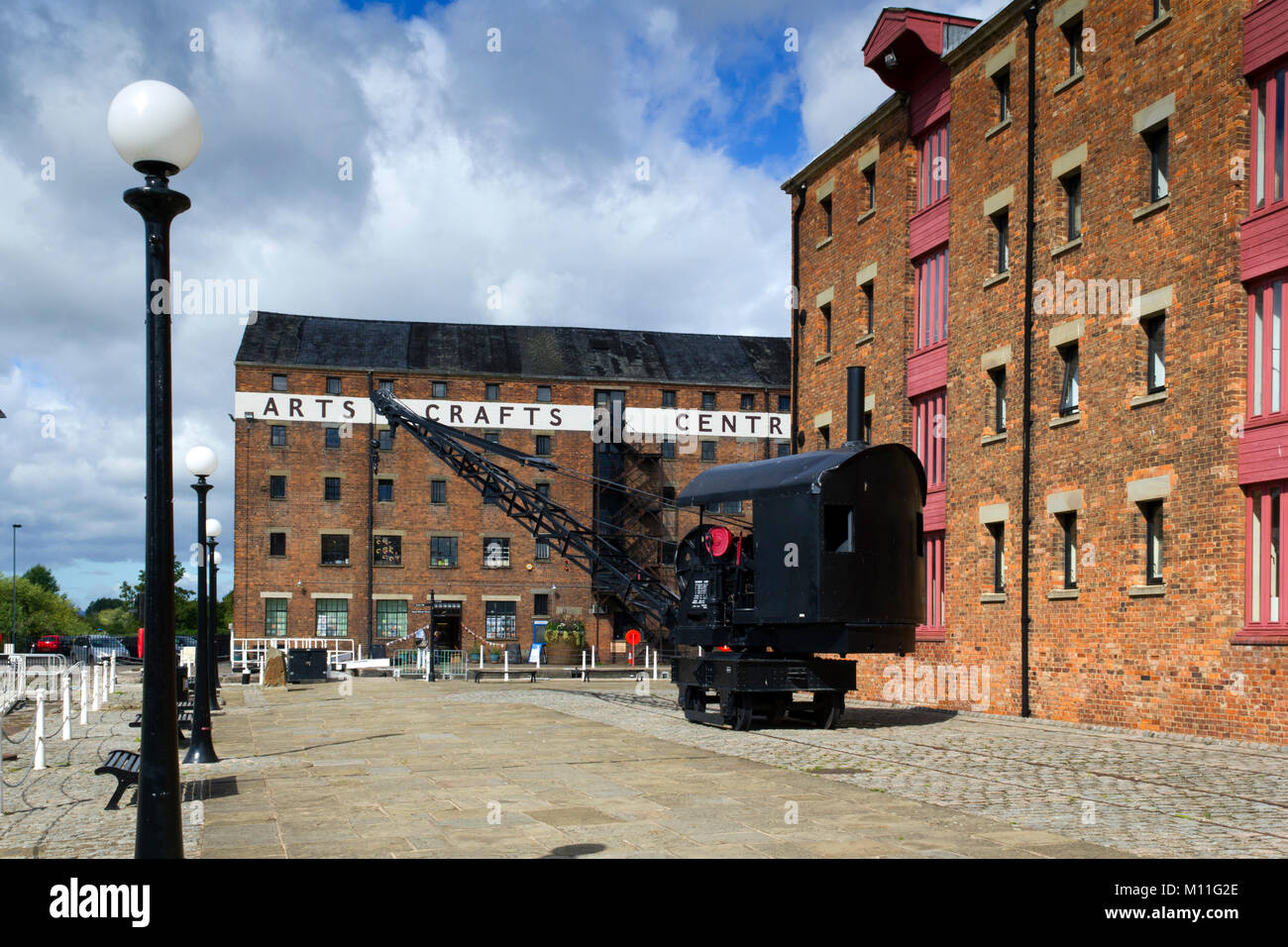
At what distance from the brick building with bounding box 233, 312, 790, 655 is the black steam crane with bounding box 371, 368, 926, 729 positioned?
118 feet

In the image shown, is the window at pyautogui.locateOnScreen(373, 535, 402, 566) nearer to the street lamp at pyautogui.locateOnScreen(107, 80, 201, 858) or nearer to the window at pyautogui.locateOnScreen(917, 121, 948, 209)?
the window at pyautogui.locateOnScreen(917, 121, 948, 209)

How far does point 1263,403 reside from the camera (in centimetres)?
1625

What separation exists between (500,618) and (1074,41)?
138ft

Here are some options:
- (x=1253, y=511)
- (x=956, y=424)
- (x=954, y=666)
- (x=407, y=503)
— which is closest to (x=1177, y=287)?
(x=1253, y=511)

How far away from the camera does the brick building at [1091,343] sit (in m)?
16.5

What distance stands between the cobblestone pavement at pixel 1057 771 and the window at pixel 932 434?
5360 millimetres

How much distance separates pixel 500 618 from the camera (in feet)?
189

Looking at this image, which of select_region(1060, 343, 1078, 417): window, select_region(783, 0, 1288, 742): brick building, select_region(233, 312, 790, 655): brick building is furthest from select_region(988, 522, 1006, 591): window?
select_region(233, 312, 790, 655): brick building

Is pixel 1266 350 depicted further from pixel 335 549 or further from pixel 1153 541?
pixel 335 549

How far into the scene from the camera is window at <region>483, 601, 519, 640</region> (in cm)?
5744

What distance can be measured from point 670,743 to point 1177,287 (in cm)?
996

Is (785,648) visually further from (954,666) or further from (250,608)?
(250,608)

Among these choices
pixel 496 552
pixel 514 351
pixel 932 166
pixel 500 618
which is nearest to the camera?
pixel 932 166

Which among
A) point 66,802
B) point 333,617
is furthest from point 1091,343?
point 333,617
